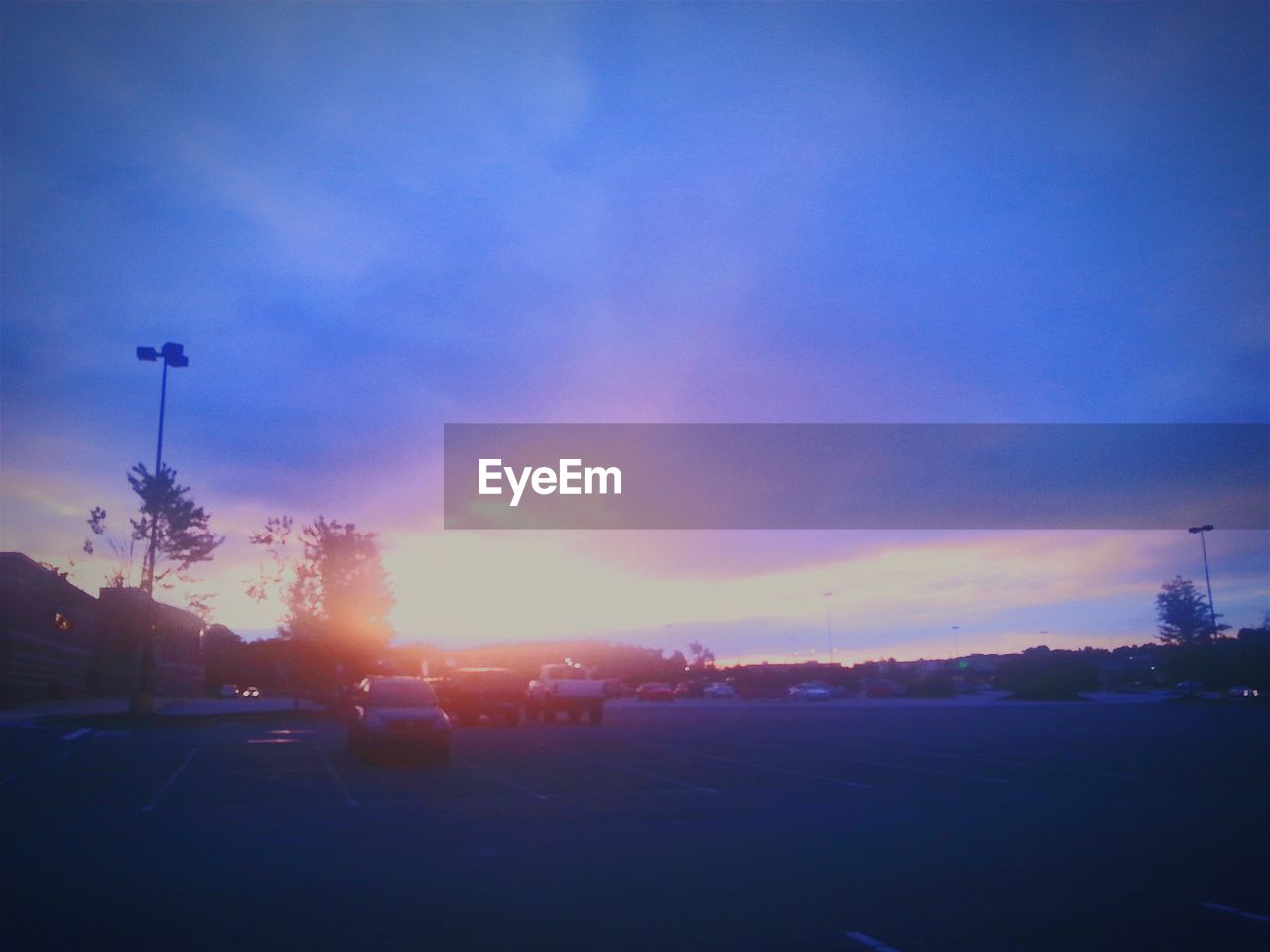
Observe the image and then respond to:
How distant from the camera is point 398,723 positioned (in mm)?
20938

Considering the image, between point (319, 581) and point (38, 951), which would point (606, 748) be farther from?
point (319, 581)

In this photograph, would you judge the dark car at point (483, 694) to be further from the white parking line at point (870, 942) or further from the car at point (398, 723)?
the white parking line at point (870, 942)

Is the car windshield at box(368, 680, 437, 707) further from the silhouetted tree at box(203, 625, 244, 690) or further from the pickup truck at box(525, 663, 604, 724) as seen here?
the silhouetted tree at box(203, 625, 244, 690)

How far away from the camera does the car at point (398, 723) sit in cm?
2091

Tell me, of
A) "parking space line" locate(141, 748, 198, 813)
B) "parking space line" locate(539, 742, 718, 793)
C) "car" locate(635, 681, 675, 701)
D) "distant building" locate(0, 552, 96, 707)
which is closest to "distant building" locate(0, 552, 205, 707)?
"distant building" locate(0, 552, 96, 707)

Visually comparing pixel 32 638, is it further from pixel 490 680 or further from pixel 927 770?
pixel 927 770

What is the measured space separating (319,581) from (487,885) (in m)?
42.8

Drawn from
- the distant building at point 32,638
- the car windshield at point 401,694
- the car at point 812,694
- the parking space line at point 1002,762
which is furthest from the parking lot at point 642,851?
the car at point 812,694

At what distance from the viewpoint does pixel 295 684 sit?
49562 mm

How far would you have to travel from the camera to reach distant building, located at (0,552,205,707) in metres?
35.4

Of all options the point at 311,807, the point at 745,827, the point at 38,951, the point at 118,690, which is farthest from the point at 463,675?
the point at 118,690

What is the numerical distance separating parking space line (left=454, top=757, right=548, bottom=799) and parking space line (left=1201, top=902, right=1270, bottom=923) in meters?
9.22

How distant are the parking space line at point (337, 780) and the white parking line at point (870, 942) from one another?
28.6ft

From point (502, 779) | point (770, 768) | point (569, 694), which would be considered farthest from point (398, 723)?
point (569, 694)
